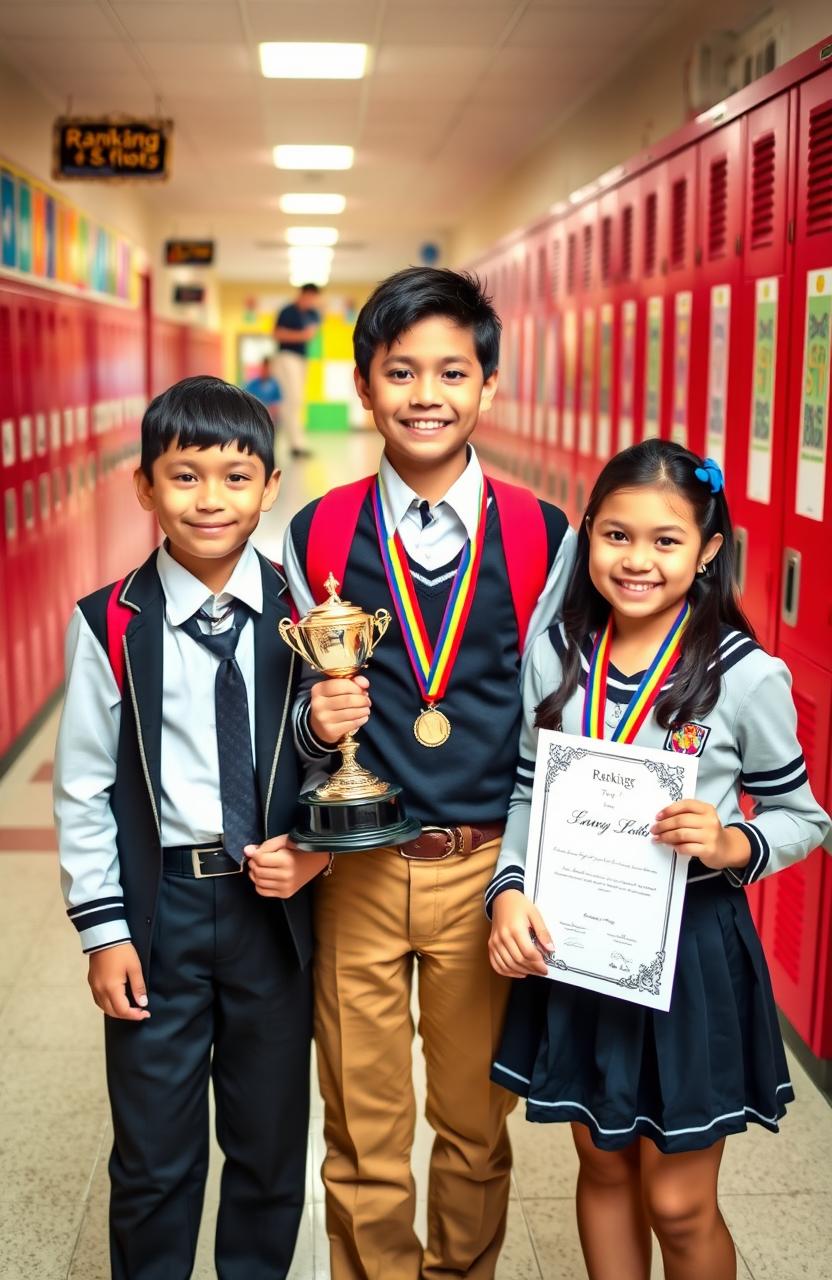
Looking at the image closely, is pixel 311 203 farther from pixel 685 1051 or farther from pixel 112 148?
pixel 685 1051

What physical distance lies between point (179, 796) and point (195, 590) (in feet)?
0.95

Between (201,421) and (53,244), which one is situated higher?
(53,244)

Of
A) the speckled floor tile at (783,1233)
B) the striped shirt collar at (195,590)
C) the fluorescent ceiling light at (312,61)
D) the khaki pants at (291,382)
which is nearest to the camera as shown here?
the striped shirt collar at (195,590)

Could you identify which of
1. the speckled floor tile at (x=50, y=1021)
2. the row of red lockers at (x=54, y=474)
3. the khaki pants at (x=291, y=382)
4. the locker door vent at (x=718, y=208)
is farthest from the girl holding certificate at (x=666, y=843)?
the khaki pants at (x=291, y=382)

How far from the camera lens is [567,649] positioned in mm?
1856

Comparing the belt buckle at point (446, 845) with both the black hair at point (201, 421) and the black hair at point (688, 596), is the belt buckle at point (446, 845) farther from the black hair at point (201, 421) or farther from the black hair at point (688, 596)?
the black hair at point (201, 421)

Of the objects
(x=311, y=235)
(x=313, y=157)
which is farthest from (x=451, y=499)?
(x=311, y=235)

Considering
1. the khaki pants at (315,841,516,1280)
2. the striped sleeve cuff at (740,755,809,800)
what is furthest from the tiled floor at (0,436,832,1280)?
the striped sleeve cuff at (740,755,809,800)

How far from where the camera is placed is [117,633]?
1845 millimetres

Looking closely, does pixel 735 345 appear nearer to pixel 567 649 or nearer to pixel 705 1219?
pixel 567 649

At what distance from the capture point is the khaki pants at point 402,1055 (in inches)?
77.6

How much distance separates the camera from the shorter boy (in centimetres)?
184

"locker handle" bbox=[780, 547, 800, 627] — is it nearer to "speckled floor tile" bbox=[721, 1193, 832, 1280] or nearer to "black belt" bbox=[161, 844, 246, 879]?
"speckled floor tile" bbox=[721, 1193, 832, 1280]

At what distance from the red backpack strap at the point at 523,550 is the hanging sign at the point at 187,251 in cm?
1112
